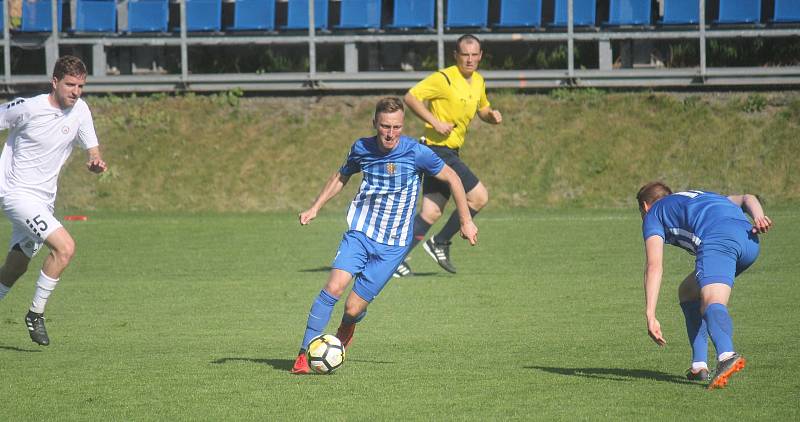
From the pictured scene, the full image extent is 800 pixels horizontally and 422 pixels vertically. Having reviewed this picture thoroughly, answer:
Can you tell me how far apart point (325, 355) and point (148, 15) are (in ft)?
63.8

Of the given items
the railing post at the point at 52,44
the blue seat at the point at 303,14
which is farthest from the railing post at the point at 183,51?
the railing post at the point at 52,44

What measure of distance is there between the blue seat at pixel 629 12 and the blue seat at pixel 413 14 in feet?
11.7

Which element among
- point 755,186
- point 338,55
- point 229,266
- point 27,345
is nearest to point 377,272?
point 27,345

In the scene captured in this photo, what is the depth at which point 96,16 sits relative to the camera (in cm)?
2528

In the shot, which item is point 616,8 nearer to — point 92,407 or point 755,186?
point 755,186

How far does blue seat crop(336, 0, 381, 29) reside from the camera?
80.4ft

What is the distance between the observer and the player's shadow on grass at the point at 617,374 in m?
6.97

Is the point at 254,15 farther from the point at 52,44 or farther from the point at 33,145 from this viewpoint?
the point at 33,145

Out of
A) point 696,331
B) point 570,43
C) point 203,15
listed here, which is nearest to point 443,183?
point 696,331

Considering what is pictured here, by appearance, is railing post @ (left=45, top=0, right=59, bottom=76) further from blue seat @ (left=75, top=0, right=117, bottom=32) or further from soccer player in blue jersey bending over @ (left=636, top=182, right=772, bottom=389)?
soccer player in blue jersey bending over @ (left=636, top=182, right=772, bottom=389)

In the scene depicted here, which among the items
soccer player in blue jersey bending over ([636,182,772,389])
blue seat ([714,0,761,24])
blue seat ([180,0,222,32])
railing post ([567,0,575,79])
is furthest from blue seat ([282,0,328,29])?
soccer player in blue jersey bending over ([636,182,772,389])

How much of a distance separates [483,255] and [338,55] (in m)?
12.1

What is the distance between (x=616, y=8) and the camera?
2406 centimetres

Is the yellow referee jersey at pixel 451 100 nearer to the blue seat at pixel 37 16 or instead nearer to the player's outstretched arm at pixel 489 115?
the player's outstretched arm at pixel 489 115
